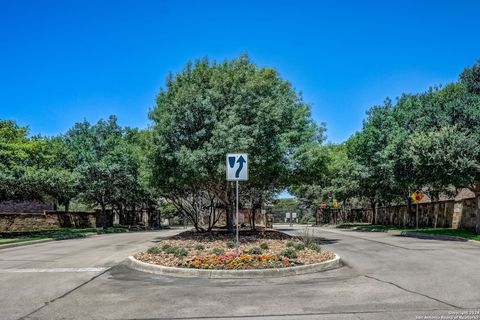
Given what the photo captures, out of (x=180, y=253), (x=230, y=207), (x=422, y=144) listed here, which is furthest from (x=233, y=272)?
(x=422, y=144)

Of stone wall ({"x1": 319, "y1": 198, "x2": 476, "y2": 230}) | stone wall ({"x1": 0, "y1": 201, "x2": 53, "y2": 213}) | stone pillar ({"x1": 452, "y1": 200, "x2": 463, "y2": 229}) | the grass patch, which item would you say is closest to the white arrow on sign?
the grass patch

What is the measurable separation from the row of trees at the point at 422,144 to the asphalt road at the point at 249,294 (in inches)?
428

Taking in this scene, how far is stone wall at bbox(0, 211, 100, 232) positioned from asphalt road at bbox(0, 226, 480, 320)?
27.0 m

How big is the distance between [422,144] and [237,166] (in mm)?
14148

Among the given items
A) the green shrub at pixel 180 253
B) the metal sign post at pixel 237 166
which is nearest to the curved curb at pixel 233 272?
the green shrub at pixel 180 253

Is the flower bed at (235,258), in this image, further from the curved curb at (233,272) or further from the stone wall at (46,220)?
the stone wall at (46,220)

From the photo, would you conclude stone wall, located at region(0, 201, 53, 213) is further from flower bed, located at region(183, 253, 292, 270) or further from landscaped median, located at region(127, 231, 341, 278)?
flower bed, located at region(183, 253, 292, 270)

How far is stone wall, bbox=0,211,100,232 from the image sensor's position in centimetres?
3843

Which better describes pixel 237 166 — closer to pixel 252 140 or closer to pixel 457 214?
pixel 252 140

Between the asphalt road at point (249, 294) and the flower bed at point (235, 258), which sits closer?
the asphalt road at point (249, 294)

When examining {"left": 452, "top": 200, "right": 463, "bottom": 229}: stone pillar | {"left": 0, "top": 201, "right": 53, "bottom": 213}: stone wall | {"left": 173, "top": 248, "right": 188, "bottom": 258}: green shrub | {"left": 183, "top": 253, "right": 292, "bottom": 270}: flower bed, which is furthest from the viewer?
{"left": 0, "top": 201, "right": 53, "bottom": 213}: stone wall

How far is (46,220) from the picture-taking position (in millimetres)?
42625

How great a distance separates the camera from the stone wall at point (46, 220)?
126 feet

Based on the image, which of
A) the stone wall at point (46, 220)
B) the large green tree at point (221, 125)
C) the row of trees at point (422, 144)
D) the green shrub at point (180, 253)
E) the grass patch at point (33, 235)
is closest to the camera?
the green shrub at point (180, 253)
